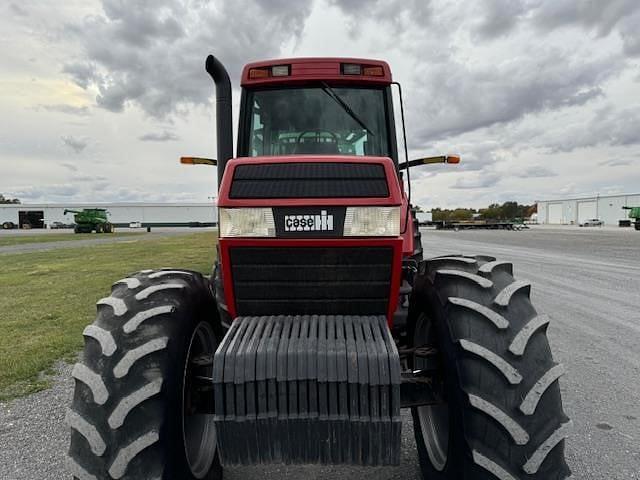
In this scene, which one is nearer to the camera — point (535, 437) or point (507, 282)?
point (535, 437)

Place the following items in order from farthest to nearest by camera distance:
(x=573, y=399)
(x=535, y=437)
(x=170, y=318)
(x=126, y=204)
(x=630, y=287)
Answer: (x=126, y=204) → (x=630, y=287) → (x=573, y=399) → (x=170, y=318) → (x=535, y=437)

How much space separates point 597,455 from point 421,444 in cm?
129

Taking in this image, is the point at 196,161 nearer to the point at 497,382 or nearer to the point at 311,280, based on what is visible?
the point at 311,280

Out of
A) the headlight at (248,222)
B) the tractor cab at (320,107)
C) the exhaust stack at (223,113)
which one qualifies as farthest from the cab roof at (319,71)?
the headlight at (248,222)

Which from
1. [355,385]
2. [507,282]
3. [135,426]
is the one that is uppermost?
[507,282]

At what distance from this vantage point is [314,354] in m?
1.95

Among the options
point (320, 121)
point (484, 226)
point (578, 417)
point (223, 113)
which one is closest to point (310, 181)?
point (223, 113)

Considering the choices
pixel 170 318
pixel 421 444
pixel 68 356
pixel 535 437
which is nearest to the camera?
pixel 535 437

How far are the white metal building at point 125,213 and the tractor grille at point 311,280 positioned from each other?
7706 cm

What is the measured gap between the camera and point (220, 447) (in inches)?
76.5

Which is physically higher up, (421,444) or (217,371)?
(217,371)

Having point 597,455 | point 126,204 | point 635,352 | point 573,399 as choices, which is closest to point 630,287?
point 635,352

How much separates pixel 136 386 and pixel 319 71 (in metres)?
2.57

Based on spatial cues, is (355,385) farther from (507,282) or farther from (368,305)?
(507,282)
